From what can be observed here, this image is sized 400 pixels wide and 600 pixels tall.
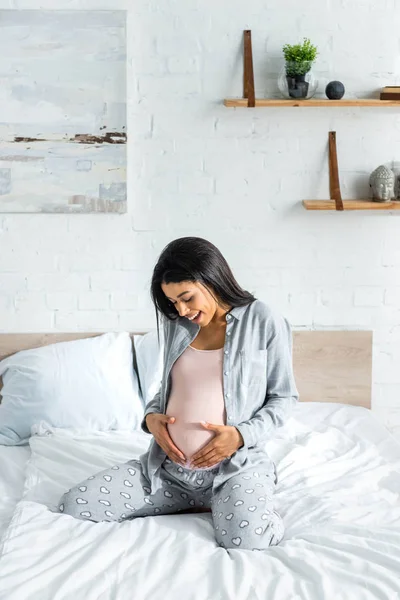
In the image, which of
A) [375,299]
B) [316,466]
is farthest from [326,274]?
[316,466]

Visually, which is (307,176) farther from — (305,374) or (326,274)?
(305,374)

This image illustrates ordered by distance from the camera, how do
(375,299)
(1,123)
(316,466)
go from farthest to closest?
(375,299) < (1,123) < (316,466)

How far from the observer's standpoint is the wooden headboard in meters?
3.03

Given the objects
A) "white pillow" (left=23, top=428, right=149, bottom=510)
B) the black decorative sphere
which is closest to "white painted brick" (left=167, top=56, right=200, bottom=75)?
the black decorative sphere

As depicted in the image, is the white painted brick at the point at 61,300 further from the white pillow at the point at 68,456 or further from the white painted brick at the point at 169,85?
the white painted brick at the point at 169,85

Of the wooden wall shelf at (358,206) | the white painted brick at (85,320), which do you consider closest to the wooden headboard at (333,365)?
the white painted brick at (85,320)

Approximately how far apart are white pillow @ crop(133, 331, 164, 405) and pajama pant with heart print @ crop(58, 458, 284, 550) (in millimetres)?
654

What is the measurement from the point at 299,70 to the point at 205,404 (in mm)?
1266

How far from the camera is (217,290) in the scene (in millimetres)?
2068

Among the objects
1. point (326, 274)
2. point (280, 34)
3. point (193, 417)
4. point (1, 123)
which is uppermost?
point (280, 34)

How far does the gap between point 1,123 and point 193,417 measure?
1352 millimetres

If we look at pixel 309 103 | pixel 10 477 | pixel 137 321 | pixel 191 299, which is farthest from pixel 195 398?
pixel 309 103

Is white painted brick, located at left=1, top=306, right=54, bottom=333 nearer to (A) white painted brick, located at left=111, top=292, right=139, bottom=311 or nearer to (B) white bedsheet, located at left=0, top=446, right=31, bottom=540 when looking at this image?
(A) white painted brick, located at left=111, top=292, right=139, bottom=311

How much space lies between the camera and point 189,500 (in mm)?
2109
